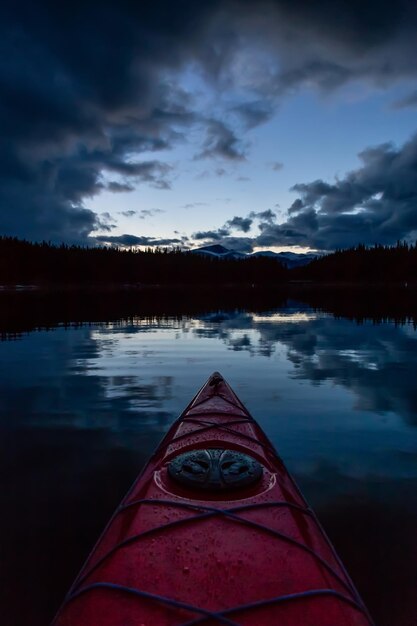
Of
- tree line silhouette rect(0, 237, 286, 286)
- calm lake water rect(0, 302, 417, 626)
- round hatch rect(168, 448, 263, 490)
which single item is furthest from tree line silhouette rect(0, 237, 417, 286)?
round hatch rect(168, 448, 263, 490)

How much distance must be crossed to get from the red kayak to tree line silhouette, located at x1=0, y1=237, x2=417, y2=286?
126920mm

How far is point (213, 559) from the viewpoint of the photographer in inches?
107

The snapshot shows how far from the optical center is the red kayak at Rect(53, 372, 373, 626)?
2.33 m

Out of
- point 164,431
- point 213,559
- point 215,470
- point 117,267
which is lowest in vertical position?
point 164,431

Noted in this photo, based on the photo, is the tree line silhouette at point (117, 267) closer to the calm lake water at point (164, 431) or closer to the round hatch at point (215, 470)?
the calm lake water at point (164, 431)

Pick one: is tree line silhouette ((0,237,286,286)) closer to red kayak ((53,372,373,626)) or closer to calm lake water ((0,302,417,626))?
calm lake water ((0,302,417,626))

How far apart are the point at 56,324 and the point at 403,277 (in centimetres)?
16169

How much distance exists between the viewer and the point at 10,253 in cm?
12156

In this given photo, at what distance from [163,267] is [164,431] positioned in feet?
533

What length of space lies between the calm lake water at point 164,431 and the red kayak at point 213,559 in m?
1.19

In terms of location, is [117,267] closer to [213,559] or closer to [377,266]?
[377,266]

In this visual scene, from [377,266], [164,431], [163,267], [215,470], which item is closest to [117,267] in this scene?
[163,267]

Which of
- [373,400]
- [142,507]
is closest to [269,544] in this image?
[142,507]

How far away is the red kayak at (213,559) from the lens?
2326mm
